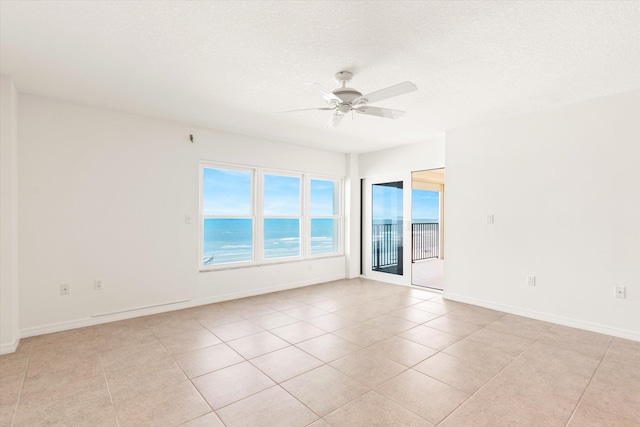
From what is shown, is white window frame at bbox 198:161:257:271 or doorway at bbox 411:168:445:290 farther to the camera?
doorway at bbox 411:168:445:290

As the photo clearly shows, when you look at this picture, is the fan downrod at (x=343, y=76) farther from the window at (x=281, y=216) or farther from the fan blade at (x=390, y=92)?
the window at (x=281, y=216)

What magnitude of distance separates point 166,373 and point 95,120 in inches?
118

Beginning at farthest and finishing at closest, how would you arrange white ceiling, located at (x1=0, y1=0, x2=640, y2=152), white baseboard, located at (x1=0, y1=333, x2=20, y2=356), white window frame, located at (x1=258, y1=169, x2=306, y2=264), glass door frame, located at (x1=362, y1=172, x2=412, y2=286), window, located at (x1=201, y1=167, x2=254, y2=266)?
glass door frame, located at (x1=362, y1=172, x2=412, y2=286), white window frame, located at (x1=258, y1=169, x2=306, y2=264), window, located at (x1=201, y1=167, x2=254, y2=266), white baseboard, located at (x1=0, y1=333, x2=20, y2=356), white ceiling, located at (x1=0, y1=0, x2=640, y2=152)

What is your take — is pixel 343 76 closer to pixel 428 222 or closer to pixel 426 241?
pixel 428 222

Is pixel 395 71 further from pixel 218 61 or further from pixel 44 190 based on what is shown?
pixel 44 190

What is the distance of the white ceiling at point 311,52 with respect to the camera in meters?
1.95

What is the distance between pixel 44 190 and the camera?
11.1 ft

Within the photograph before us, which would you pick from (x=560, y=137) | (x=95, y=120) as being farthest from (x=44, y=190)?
(x=560, y=137)

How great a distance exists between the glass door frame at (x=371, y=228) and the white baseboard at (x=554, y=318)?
108 centimetres

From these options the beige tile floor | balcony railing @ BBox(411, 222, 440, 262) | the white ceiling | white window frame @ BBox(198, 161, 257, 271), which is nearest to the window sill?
white window frame @ BBox(198, 161, 257, 271)

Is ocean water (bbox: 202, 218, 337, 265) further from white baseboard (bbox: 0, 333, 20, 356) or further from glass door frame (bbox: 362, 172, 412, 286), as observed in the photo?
white baseboard (bbox: 0, 333, 20, 356)

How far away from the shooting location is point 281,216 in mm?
5426

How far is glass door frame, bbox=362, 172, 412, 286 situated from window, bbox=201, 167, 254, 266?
2411 mm

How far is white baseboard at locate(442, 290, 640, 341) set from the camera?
3198mm
